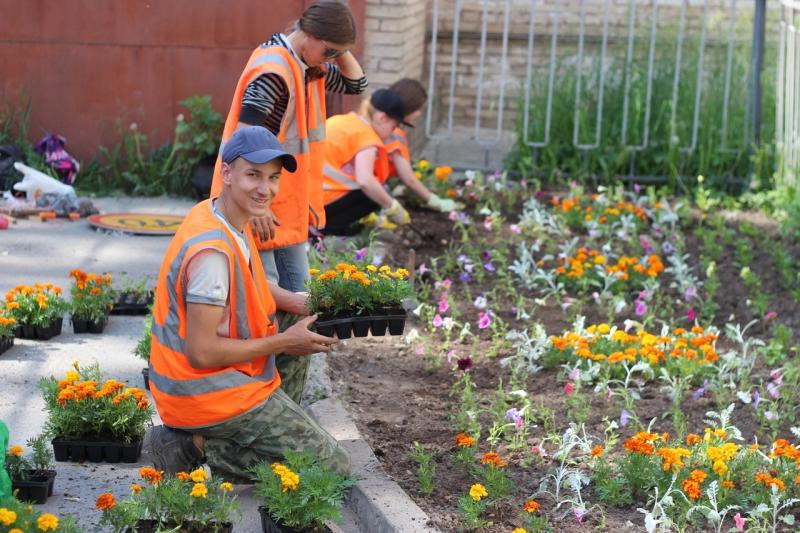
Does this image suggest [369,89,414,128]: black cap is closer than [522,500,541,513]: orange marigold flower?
No

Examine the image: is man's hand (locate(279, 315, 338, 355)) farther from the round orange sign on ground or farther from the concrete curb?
the round orange sign on ground

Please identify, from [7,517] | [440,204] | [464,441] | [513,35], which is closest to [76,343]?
[464,441]

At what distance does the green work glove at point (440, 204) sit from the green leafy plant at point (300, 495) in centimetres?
439

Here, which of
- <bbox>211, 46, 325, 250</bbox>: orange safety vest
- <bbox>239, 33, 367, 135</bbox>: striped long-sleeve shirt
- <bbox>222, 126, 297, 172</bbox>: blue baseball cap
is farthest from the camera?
<bbox>211, 46, 325, 250</bbox>: orange safety vest

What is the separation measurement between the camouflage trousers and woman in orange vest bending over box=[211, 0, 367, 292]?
30.7 inches

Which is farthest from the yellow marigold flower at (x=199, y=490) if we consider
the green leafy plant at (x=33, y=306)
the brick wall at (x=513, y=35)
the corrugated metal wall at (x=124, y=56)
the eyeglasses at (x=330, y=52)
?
the brick wall at (x=513, y=35)

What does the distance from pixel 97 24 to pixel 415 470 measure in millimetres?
5539

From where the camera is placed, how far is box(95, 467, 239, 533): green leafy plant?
127 inches

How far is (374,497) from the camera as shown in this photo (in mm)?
3877

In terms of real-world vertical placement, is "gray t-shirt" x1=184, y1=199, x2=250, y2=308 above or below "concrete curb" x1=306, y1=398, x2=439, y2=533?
above

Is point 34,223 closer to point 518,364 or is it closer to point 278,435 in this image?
point 518,364

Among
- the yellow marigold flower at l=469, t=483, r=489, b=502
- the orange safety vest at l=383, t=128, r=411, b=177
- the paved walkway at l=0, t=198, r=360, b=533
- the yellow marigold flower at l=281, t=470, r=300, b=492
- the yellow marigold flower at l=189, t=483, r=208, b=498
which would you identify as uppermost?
the orange safety vest at l=383, t=128, r=411, b=177

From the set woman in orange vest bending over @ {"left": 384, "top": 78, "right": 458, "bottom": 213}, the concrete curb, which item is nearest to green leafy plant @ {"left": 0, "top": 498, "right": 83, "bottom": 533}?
the concrete curb

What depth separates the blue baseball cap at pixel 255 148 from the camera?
3.69m
